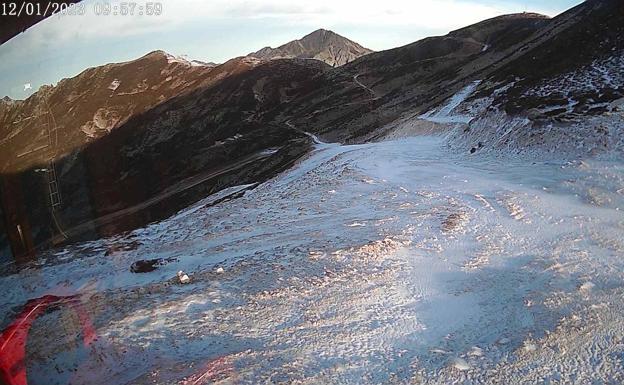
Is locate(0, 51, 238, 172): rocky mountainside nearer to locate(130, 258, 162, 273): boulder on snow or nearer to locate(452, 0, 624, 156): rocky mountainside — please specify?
locate(452, 0, 624, 156): rocky mountainside

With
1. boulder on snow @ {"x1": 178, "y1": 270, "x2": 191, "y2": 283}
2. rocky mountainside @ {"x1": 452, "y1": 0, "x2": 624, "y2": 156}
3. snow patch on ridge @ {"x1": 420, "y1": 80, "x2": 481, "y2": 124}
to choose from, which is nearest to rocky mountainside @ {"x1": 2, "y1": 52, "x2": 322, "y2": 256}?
boulder on snow @ {"x1": 178, "y1": 270, "x2": 191, "y2": 283}

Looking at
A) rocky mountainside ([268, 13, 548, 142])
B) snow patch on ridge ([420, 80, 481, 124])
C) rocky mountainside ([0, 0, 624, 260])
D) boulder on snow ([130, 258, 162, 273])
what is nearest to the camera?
boulder on snow ([130, 258, 162, 273])

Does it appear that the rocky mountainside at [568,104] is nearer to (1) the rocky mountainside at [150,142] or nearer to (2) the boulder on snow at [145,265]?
(1) the rocky mountainside at [150,142]

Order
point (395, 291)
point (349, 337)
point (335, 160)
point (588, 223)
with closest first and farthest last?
point (349, 337) < point (395, 291) < point (588, 223) < point (335, 160)

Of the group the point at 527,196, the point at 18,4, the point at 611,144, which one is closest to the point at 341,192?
the point at 527,196

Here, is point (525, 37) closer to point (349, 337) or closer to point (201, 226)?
point (201, 226)

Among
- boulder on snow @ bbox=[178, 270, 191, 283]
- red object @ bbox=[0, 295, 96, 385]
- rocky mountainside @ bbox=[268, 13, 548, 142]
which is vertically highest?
rocky mountainside @ bbox=[268, 13, 548, 142]

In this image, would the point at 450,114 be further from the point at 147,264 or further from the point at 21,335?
the point at 21,335
